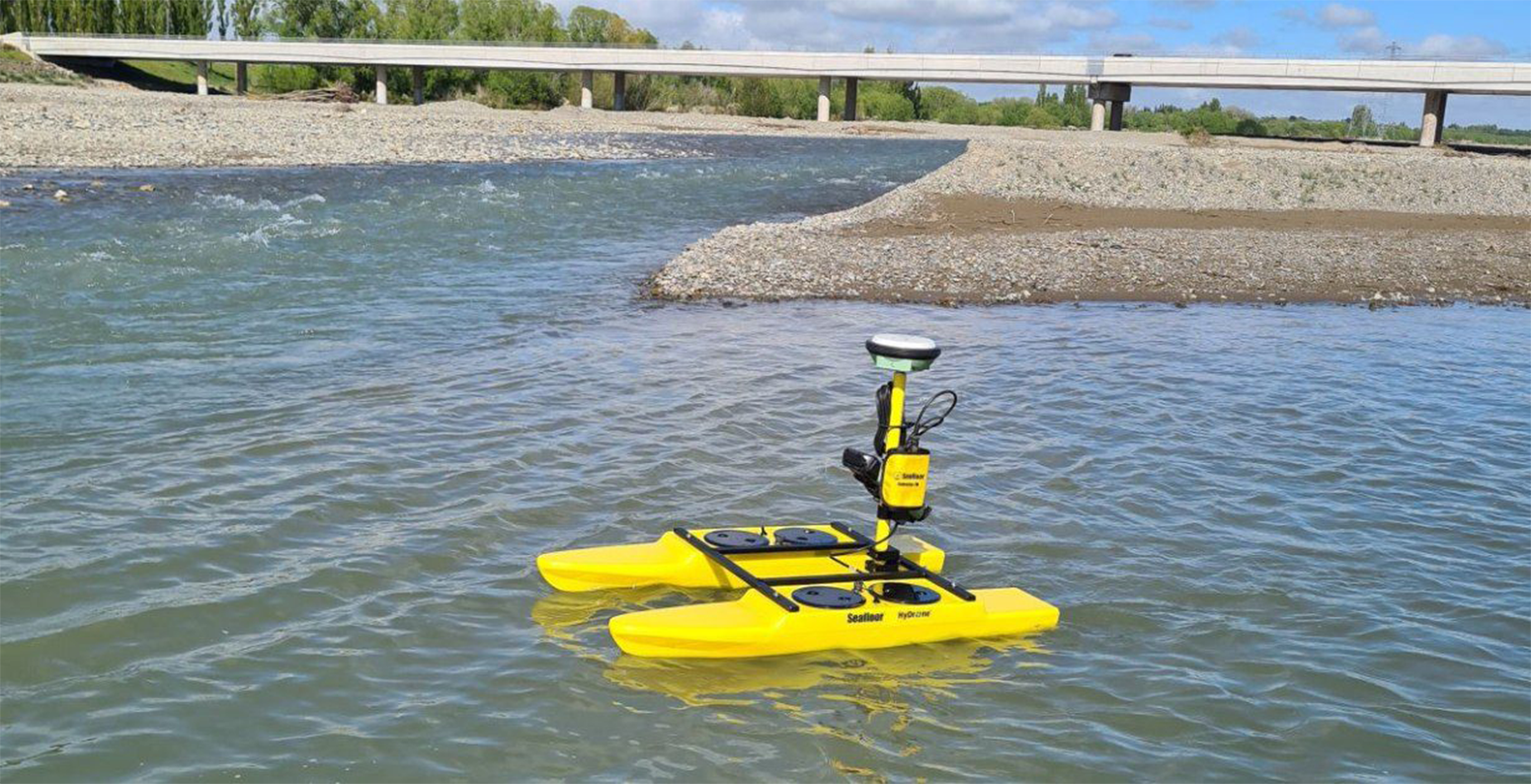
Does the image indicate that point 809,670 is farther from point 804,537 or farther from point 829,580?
point 804,537

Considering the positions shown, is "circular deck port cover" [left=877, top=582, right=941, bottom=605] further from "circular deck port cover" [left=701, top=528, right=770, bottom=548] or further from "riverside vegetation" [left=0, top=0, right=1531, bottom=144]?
"riverside vegetation" [left=0, top=0, right=1531, bottom=144]

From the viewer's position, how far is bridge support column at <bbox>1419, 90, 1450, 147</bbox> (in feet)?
199

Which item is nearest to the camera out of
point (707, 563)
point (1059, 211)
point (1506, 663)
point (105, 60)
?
point (1506, 663)

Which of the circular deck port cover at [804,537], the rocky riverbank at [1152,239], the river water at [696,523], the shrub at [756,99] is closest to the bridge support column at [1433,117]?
the rocky riverbank at [1152,239]

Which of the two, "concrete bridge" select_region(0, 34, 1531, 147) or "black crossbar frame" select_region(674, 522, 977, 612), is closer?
"black crossbar frame" select_region(674, 522, 977, 612)

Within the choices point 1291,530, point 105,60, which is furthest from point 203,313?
point 105,60

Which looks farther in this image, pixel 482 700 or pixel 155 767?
pixel 482 700

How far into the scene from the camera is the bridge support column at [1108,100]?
69.3 m

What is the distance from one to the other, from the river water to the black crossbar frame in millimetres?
333

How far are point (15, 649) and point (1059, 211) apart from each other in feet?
67.1

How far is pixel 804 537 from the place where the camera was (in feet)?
23.4

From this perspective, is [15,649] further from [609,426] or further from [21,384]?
[21,384]

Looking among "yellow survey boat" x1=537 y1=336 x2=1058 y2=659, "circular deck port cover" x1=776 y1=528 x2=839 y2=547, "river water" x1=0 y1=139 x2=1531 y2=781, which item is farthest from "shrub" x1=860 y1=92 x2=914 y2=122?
"yellow survey boat" x1=537 y1=336 x2=1058 y2=659

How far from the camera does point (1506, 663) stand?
646cm
